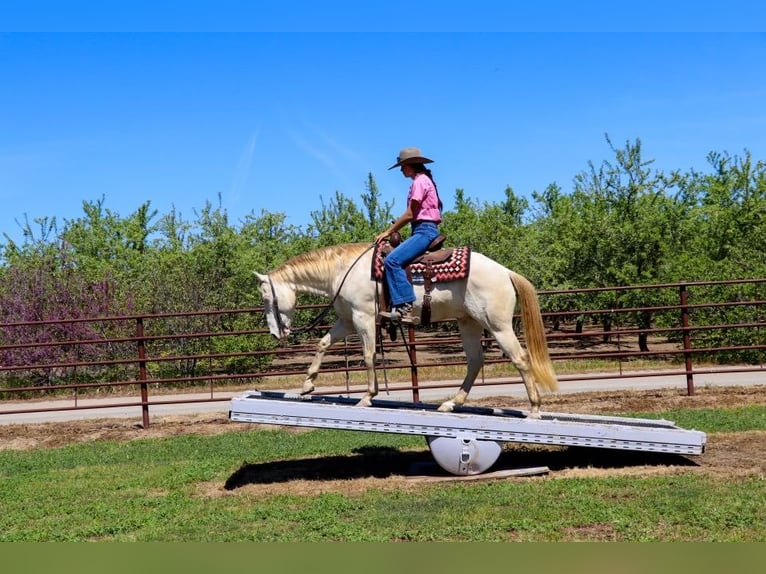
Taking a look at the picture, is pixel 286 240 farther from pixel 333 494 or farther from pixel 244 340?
pixel 333 494

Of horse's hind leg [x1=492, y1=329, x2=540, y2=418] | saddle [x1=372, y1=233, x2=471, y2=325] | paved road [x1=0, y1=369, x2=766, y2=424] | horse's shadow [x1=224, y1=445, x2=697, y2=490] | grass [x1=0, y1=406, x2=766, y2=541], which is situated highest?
saddle [x1=372, y1=233, x2=471, y2=325]

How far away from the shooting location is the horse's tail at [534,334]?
667 centimetres

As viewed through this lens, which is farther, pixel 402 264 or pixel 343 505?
pixel 402 264

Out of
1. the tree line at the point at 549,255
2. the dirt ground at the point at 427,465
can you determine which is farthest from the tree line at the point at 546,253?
the dirt ground at the point at 427,465

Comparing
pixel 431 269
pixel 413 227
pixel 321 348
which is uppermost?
pixel 413 227

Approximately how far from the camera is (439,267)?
6.54 metres

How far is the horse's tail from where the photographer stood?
6672mm

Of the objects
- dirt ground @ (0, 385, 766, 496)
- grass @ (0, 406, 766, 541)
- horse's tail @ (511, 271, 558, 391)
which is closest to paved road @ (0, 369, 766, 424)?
dirt ground @ (0, 385, 766, 496)

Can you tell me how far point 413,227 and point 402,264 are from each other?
40 centimetres

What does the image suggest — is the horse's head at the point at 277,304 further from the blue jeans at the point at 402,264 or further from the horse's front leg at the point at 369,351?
the blue jeans at the point at 402,264

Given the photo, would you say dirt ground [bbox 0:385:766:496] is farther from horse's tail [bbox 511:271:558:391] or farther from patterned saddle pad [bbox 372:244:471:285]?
patterned saddle pad [bbox 372:244:471:285]

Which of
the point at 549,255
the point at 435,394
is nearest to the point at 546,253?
the point at 549,255

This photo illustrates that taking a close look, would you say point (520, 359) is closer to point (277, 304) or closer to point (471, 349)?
point (471, 349)

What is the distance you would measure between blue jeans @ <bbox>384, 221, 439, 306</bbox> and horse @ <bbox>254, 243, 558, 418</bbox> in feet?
0.59
